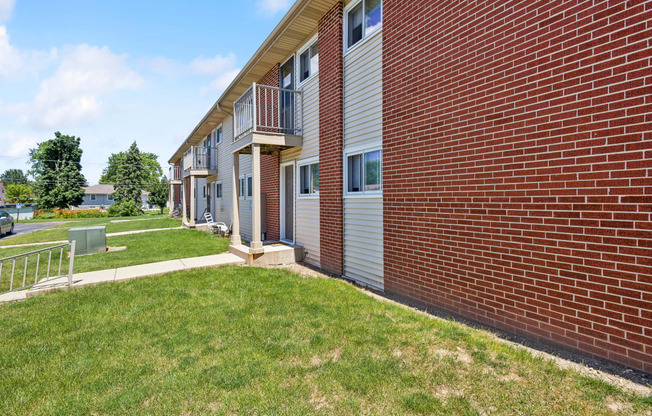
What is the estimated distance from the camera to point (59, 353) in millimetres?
3484

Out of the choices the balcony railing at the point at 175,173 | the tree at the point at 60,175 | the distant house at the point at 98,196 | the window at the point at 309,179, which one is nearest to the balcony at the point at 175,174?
the balcony railing at the point at 175,173

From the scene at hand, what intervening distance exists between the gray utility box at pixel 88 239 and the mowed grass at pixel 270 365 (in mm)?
5930

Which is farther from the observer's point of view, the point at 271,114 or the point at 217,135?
the point at 217,135

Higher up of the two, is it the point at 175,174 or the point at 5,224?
the point at 175,174

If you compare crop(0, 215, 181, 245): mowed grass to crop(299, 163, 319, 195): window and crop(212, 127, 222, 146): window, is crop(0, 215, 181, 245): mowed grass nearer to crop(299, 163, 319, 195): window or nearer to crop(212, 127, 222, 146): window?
crop(212, 127, 222, 146): window

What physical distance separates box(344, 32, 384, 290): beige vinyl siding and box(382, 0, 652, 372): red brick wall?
73cm

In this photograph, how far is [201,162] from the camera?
18422mm

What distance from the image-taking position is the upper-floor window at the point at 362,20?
244 inches

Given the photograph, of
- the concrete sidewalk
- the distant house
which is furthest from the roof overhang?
the distant house

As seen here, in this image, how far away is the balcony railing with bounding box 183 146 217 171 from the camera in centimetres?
1778

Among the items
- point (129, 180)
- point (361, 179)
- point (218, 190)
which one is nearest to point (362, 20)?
point (361, 179)

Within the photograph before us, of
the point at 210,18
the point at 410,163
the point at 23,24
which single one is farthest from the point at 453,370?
the point at 23,24

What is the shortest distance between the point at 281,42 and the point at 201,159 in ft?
37.8

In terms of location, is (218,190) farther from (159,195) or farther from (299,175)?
(159,195)
